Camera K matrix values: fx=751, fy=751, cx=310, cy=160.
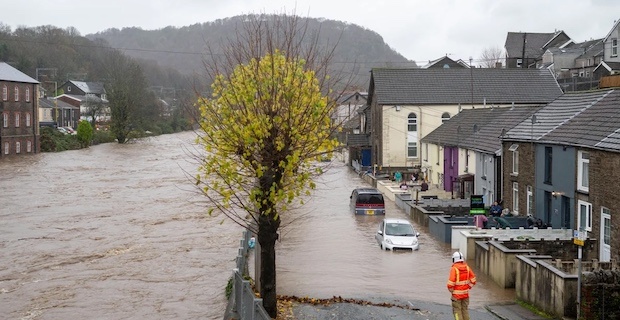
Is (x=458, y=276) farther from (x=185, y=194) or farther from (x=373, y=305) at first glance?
(x=185, y=194)

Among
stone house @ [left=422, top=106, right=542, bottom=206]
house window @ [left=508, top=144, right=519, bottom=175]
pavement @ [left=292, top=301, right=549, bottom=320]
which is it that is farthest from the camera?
stone house @ [left=422, top=106, right=542, bottom=206]

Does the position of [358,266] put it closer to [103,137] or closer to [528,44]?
[103,137]

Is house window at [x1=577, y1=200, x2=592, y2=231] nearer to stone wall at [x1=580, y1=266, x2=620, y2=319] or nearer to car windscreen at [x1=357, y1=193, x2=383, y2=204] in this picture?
stone wall at [x1=580, y1=266, x2=620, y2=319]

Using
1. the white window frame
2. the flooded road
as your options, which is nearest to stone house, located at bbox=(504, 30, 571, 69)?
the flooded road

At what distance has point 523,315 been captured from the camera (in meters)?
17.8

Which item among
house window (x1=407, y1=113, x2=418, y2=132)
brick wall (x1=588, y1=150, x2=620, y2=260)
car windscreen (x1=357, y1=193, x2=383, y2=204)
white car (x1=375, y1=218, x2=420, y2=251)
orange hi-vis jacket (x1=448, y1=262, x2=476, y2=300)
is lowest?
white car (x1=375, y1=218, x2=420, y2=251)

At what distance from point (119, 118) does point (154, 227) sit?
61229 millimetres

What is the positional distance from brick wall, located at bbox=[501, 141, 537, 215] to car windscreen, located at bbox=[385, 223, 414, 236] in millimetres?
5296

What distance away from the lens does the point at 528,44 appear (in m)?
96.1

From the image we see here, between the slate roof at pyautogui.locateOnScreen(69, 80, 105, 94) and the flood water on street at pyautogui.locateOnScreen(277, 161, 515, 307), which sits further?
the slate roof at pyautogui.locateOnScreen(69, 80, 105, 94)

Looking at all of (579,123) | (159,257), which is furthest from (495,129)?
(159,257)

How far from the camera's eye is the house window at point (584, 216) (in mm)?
23703

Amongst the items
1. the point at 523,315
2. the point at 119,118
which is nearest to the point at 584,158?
the point at 523,315

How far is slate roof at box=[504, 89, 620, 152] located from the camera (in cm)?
2322
